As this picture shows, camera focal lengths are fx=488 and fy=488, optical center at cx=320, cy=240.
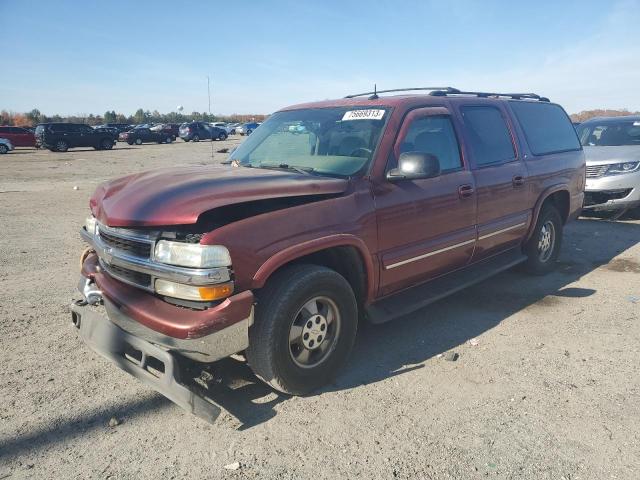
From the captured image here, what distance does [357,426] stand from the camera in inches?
115

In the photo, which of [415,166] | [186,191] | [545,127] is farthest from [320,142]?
[545,127]

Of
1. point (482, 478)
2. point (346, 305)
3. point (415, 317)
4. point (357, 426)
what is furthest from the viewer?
point (415, 317)

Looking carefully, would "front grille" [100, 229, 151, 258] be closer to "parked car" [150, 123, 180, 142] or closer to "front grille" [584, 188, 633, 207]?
"front grille" [584, 188, 633, 207]

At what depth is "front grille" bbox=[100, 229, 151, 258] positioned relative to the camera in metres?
2.88

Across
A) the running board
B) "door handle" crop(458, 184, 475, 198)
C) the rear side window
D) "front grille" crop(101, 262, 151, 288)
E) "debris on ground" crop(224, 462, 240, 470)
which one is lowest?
"debris on ground" crop(224, 462, 240, 470)

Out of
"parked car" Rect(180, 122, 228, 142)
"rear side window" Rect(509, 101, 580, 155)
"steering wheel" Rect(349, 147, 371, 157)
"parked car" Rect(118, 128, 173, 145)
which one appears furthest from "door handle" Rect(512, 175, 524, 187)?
"parked car" Rect(180, 122, 228, 142)

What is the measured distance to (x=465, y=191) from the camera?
4.24m

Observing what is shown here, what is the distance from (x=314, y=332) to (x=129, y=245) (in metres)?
1.29

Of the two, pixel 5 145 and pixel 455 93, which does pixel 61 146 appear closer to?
pixel 5 145

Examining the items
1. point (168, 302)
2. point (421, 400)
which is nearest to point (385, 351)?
point (421, 400)

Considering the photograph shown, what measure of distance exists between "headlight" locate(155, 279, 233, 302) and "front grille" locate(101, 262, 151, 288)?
19 cm

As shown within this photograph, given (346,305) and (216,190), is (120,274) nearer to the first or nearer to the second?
(216,190)

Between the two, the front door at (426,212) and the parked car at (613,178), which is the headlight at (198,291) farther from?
the parked car at (613,178)

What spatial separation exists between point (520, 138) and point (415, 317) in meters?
2.26
